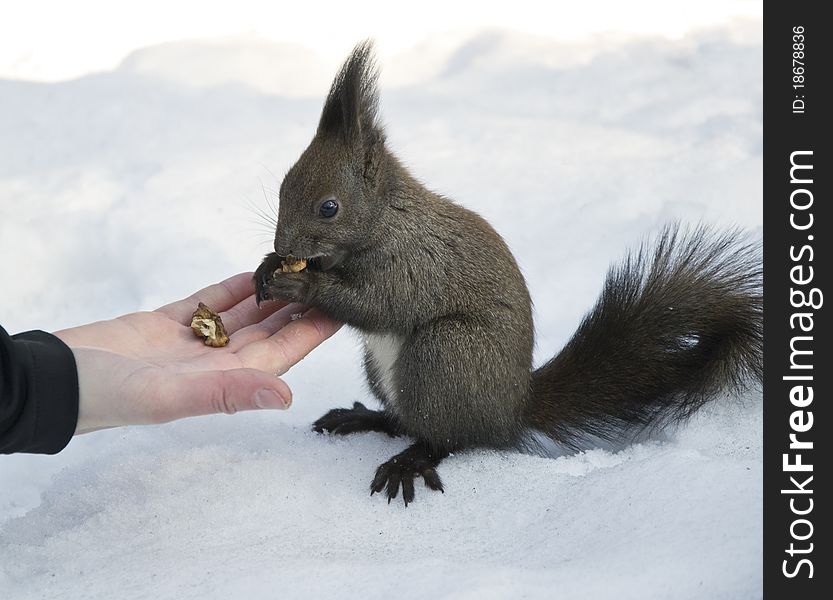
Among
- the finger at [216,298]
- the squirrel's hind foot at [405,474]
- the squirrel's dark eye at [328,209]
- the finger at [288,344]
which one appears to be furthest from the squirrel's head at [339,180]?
the squirrel's hind foot at [405,474]

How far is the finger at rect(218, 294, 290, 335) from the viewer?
2234 millimetres

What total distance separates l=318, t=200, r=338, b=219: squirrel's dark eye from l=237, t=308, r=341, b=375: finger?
23cm

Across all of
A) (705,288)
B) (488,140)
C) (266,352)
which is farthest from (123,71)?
(705,288)

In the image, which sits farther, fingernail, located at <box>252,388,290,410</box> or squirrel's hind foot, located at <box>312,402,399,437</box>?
squirrel's hind foot, located at <box>312,402,399,437</box>

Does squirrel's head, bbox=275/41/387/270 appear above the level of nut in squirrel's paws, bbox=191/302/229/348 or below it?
above

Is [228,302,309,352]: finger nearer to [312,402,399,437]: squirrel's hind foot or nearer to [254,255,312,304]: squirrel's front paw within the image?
[254,255,312,304]: squirrel's front paw

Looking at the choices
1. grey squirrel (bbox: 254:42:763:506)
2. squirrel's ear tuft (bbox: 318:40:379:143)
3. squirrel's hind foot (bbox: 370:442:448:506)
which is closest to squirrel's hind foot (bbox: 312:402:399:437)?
grey squirrel (bbox: 254:42:763:506)

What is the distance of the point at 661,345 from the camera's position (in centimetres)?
217

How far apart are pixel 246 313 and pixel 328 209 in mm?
384

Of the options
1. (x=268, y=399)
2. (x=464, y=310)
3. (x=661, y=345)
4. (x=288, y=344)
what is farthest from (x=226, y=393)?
(x=661, y=345)

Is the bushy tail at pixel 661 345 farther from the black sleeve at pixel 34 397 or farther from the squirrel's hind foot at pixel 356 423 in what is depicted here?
the black sleeve at pixel 34 397

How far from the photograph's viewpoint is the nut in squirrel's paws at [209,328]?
2012 millimetres

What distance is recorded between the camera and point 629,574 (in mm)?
1474

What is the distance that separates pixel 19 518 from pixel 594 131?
257 cm
